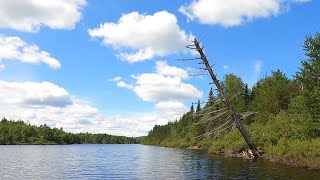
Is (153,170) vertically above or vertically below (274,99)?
below

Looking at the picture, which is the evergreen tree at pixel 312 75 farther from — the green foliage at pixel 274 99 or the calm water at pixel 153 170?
the green foliage at pixel 274 99

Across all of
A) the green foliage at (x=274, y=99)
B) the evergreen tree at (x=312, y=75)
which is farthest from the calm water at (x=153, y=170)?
the green foliage at (x=274, y=99)

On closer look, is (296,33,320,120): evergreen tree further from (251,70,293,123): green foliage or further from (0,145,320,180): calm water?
(251,70,293,123): green foliage

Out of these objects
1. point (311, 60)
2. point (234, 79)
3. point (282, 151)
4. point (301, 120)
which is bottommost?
point (282, 151)

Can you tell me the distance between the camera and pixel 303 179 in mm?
34531

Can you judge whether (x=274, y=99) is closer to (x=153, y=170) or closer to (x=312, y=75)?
(x=312, y=75)

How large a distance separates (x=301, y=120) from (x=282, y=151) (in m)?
4.96

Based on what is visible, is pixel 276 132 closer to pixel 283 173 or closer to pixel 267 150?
pixel 267 150

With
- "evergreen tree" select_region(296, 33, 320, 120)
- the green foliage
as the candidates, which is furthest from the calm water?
the green foliage

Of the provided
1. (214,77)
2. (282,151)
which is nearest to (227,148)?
(282,151)

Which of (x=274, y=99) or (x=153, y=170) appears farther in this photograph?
(x=274, y=99)

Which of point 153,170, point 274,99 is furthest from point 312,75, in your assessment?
point 274,99

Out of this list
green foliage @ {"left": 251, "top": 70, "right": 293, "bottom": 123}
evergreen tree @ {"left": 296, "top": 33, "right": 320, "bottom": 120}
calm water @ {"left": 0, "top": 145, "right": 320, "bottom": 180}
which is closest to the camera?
calm water @ {"left": 0, "top": 145, "right": 320, "bottom": 180}

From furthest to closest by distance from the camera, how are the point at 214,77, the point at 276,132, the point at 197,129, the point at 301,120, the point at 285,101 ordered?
the point at 197,129, the point at 285,101, the point at 276,132, the point at 301,120, the point at 214,77
